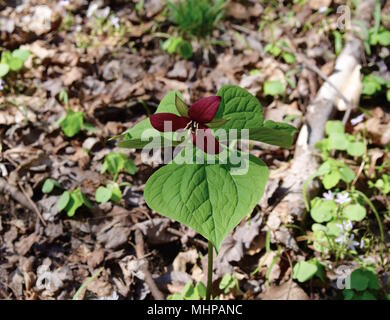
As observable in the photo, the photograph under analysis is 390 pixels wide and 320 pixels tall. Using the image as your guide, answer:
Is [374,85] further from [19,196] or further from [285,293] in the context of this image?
[19,196]

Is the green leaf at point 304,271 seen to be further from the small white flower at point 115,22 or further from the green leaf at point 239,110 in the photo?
the small white flower at point 115,22

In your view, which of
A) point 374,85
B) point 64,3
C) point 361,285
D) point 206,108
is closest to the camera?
point 206,108

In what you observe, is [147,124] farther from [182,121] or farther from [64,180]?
[64,180]

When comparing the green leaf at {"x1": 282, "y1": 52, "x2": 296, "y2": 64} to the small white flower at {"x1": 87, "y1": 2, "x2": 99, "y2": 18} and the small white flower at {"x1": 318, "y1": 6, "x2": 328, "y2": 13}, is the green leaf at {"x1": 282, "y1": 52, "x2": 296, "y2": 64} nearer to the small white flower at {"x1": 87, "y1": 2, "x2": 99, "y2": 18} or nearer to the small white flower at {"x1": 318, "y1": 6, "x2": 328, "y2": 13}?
the small white flower at {"x1": 318, "y1": 6, "x2": 328, "y2": 13}

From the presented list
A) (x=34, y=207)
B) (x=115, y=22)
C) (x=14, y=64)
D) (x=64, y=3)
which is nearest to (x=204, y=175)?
(x=34, y=207)

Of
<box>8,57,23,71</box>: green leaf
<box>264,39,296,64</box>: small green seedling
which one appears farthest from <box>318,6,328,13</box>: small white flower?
<box>8,57,23,71</box>: green leaf

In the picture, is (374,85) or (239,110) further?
(374,85)
